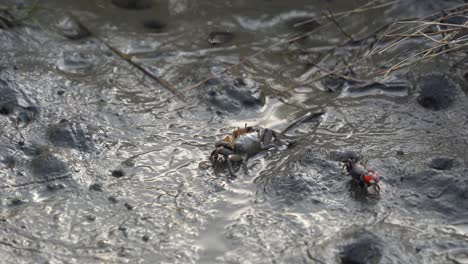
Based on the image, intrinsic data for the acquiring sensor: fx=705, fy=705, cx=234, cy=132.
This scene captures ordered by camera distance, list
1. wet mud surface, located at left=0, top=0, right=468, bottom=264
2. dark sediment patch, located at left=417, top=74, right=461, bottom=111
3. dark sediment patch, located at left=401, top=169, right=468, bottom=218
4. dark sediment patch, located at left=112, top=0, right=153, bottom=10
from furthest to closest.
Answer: dark sediment patch, located at left=112, top=0, right=153, bottom=10 → dark sediment patch, located at left=417, top=74, right=461, bottom=111 → dark sediment patch, located at left=401, top=169, right=468, bottom=218 → wet mud surface, located at left=0, top=0, right=468, bottom=264

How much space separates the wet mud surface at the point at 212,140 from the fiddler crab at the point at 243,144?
65 millimetres

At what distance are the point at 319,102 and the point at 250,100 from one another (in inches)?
18.7

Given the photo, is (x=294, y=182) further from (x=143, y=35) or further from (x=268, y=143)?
(x=143, y=35)

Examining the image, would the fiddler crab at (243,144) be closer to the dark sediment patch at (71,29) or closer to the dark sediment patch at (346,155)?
the dark sediment patch at (346,155)

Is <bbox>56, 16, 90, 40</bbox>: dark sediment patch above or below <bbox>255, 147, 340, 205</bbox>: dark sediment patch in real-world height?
above

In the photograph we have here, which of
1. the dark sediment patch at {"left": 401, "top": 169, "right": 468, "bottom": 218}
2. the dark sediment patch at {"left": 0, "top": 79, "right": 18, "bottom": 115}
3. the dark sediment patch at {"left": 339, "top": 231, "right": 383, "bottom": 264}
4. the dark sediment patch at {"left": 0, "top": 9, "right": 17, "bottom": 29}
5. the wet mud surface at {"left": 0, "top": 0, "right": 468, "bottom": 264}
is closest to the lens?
the dark sediment patch at {"left": 339, "top": 231, "right": 383, "bottom": 264}

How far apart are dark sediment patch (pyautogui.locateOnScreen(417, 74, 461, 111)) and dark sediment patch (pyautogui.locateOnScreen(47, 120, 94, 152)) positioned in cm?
217

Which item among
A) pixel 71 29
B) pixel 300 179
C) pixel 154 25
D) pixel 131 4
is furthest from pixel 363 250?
pixel 131 4

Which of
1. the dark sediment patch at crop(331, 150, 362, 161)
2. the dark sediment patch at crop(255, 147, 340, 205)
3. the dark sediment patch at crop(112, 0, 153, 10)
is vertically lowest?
the dark sediment patch at crop(255, 147, 340, 205)

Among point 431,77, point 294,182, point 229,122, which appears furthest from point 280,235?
point 431,77

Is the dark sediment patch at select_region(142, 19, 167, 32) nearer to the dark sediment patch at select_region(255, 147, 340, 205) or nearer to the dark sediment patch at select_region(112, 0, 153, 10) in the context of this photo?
the dark sediment patch at select_region(112, 0, 153, 10)

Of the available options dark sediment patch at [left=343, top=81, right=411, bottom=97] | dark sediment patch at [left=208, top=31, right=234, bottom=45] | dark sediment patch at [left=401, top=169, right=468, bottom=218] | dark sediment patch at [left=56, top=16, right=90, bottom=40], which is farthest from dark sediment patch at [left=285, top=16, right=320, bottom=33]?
dark sediment patch at [left=401, top=169, right=468, bottom=218]

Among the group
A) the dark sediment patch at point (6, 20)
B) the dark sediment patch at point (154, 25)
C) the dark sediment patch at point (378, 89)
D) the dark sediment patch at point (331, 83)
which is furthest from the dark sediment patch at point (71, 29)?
the dark sediment patch at point (378, 89)

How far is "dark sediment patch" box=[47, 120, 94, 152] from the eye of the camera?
416 centimetres
